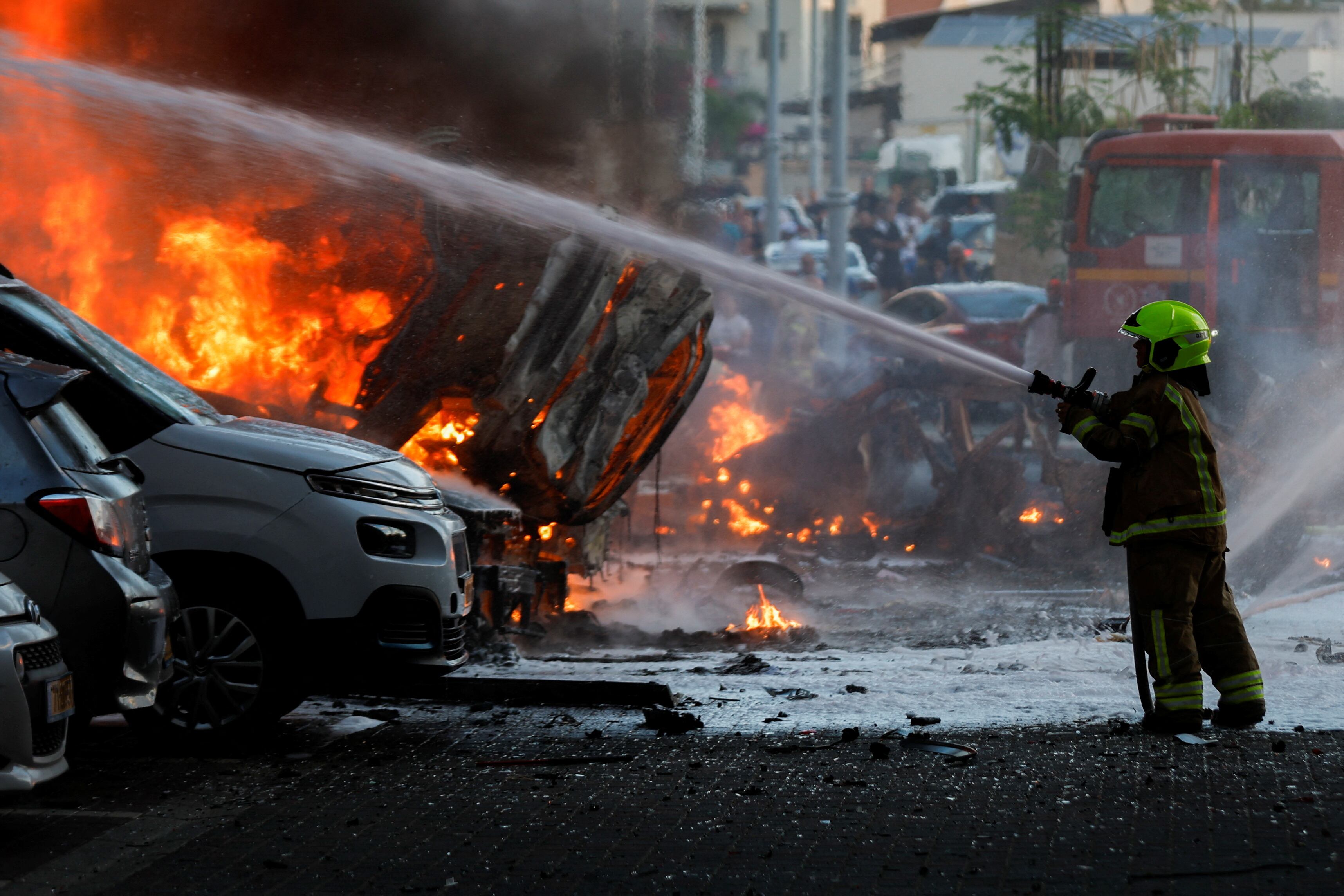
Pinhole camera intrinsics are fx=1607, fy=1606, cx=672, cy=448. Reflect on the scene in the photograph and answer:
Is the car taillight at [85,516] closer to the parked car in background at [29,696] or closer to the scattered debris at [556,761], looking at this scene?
the parked car in background at [29,696]

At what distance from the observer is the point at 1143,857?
4.54m

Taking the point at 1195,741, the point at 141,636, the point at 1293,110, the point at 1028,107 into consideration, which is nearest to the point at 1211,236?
the point at 1293,110

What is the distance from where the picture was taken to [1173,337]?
638 centimetres

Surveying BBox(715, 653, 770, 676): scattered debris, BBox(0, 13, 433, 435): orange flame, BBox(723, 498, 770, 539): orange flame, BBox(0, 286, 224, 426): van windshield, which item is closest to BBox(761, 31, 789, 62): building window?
BBox(723, 498, 770, 539): orange flame

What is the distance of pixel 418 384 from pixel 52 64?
117 inches

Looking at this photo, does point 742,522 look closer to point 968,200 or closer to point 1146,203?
point 1146,203

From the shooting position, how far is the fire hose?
626 cm

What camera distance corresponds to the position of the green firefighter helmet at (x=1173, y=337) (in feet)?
21.0

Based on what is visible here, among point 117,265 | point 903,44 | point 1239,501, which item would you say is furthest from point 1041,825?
point 903,44

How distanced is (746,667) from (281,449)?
283 centimetres

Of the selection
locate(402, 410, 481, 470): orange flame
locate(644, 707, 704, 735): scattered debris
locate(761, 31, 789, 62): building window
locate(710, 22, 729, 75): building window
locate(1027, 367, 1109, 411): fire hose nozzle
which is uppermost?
locate(761, 31, 789, 62): building window

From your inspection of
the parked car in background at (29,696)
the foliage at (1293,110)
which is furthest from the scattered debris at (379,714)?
the foliage at (1293,110)

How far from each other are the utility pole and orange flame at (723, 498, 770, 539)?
18.4 m

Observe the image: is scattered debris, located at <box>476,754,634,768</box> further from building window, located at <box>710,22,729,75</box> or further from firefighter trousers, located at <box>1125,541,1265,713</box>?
building window, located at <box>710,22,729,75</box>
